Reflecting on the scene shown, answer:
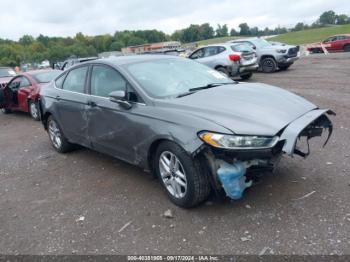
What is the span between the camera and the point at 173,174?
3.90m

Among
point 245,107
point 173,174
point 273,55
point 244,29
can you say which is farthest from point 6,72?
point 244,29

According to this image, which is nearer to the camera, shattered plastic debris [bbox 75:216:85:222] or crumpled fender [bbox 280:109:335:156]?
crumpled fender [bbox 280:109:335:156]

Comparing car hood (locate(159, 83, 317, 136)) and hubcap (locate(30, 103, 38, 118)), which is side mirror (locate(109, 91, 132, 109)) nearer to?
car hood (locate(159, 83, 317, 136))

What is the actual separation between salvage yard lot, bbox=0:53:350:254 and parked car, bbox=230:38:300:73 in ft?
35.9

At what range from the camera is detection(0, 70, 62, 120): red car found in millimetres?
9906

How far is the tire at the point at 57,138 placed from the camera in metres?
6.16

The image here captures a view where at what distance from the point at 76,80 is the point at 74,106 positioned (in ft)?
1.53

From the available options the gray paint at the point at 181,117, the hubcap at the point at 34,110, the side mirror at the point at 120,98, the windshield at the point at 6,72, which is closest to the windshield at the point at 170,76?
the gray paint at the point at 181,117

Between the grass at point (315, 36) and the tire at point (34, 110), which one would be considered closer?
the tire at point (34, 110)

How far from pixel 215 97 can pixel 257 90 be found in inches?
26.1

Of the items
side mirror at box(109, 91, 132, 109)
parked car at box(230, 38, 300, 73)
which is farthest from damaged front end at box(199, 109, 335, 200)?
parked car at box(230, 38, 300, 73)

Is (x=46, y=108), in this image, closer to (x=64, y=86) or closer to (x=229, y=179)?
(x=64, y=86)

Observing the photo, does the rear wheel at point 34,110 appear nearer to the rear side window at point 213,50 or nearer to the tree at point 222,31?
the rear side window at point 213,50

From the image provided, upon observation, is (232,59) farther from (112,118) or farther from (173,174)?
(173,174)
